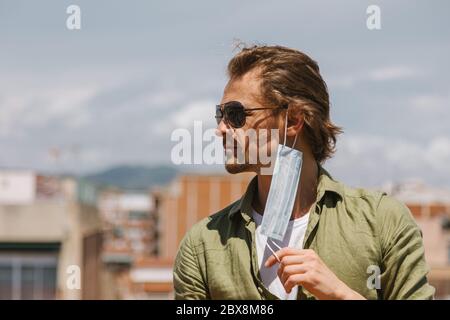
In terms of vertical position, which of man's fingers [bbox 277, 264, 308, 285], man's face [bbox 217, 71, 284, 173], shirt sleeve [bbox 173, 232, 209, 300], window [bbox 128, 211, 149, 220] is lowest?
window [bbox 128, 211, 149, 220]

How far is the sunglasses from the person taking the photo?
2977 mm

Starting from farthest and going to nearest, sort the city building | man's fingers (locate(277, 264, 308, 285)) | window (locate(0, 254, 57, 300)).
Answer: the city building < window (locate(0, 254, 57, 300)) < man's fingers (locate(277, 264, 308, 285))

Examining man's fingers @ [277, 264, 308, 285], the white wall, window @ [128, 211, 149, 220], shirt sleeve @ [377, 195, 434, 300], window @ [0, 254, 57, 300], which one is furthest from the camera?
window @ [128, 211, 149, 220]

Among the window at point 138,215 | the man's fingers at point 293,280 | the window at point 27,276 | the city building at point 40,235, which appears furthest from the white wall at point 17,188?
the window at point 138,215

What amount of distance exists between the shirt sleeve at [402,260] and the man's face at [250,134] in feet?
1.29

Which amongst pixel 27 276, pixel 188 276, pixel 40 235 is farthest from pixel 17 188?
pixel 188 276

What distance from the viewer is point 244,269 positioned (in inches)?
115

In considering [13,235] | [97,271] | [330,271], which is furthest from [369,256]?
[97,271]

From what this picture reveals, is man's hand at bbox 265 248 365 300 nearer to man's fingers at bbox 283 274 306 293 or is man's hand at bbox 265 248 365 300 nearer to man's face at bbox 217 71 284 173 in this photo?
man's fingers at bbox 283 274 306 293

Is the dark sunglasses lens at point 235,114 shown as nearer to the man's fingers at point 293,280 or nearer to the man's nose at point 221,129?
the man's nose at point 221,129

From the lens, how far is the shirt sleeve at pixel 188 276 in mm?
2992

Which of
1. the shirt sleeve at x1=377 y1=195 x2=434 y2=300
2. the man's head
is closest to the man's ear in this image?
the man's head
